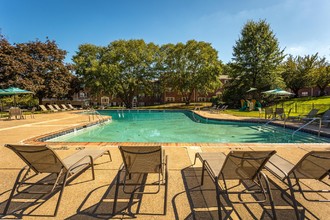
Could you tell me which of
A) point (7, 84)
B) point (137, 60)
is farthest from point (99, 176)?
point (137, 60)

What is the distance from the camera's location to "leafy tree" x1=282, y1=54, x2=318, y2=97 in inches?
1219

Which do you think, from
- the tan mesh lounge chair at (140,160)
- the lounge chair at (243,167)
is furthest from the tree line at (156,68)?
the lounge chair at (243,167)

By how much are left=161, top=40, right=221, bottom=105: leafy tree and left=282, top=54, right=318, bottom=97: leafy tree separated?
38.5 feet

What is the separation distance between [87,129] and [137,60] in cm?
2098

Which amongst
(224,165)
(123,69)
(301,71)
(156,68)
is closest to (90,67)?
(123,69)

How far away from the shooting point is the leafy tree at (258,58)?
25.1 metres

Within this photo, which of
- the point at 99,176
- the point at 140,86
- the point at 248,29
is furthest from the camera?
the point at 140,86

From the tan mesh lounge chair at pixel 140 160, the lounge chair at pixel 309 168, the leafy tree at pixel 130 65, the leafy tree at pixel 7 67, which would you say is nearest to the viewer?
the lounge chair at pixel 309 168

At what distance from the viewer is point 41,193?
114 inches

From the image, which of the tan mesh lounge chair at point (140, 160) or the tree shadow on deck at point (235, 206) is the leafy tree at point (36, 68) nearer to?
the tan mesh lounge chair at point (140, 160)

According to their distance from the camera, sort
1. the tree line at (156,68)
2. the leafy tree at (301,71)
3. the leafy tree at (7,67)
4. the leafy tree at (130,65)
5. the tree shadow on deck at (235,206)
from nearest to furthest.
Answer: the tree shadow on deck at (235,206), the leafy tree at (7,67), the tree line at (156,68), the leafy tree at (130,65), the leafy tree at (301,71)

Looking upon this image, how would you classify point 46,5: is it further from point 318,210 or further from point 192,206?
point 318,210

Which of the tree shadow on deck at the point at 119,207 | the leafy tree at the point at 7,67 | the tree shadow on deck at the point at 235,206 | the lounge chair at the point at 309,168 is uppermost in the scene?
the leafy tree at the point at 7,67

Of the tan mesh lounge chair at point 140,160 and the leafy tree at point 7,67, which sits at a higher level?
the leafy tree at point 7,67
